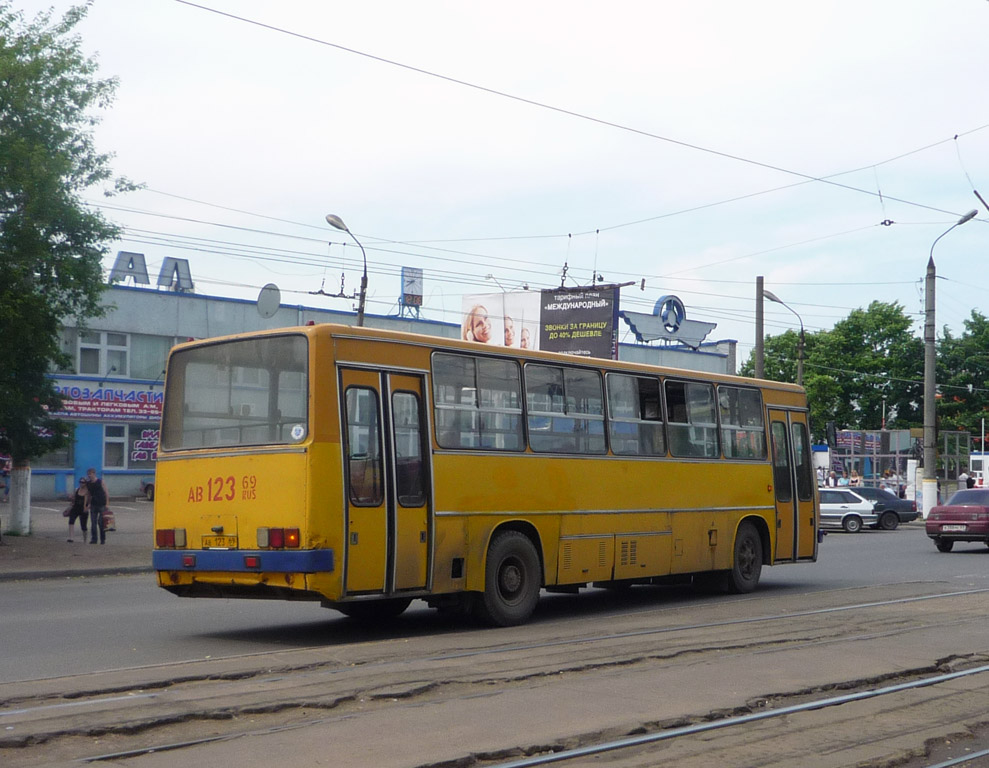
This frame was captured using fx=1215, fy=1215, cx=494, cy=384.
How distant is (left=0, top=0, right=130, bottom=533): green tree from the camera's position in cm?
2178

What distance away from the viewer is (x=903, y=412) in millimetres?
81312

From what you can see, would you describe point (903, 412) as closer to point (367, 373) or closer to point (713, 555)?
point (713, 555)

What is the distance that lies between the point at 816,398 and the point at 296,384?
72.2m

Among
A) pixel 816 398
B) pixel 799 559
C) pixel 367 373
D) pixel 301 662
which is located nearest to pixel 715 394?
pixel 799 559

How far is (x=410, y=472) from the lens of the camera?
11.8m

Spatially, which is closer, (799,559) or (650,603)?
(650,603)

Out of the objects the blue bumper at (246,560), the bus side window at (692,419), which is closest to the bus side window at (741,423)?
the bus side window at (692,419)

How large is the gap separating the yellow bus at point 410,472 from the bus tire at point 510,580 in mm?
21

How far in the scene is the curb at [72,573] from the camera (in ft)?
64.6

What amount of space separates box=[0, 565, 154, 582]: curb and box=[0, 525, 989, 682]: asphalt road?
1.03 feet

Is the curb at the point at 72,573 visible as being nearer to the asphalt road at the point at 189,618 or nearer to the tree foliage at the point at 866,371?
the asphalt road at the point at 189,618

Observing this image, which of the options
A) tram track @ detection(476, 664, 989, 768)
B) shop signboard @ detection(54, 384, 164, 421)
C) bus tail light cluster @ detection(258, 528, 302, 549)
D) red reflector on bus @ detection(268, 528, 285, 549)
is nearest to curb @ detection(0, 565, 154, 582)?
bus tail light cluster @ detection(258, 528, 302, 549)

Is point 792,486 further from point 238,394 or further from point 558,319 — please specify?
point 558,319

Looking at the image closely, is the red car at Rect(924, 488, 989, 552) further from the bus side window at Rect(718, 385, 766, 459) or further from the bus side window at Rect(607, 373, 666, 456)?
the bus side window at Rect(607, 373, 666, 456)
